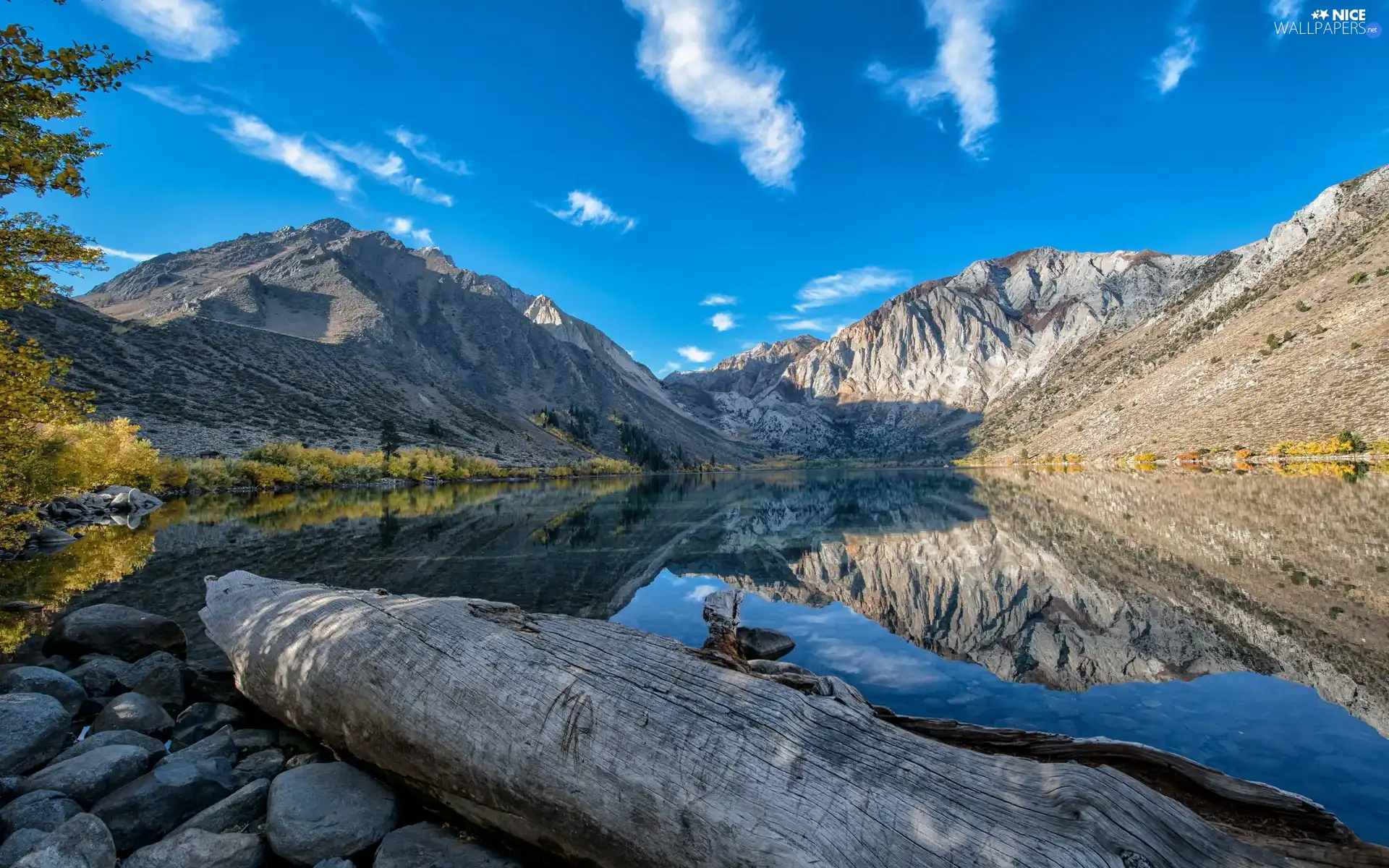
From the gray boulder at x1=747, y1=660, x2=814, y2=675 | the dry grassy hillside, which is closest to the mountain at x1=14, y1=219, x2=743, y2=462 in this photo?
the gray boulder at x1=747, y1=660, x2=814, y2=675

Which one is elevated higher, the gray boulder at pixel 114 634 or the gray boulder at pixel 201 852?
the gray boulder at pixel 201 852

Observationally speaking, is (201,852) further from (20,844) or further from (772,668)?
(772,668)

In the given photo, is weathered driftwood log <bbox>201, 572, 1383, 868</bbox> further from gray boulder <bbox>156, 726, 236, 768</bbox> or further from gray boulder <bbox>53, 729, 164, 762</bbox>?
gray boulder <bbox>53, 729, 164, 762</bbox>

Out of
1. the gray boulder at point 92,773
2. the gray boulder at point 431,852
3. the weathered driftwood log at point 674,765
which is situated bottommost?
the gray boulder at point 92,773

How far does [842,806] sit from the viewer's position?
141 inches

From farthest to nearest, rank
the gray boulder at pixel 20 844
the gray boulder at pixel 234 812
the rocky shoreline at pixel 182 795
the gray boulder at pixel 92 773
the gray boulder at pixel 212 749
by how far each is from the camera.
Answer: the gray boulder at pixel 212 749 → the gray boulder at pixel 92 773 → the gray boulder at pixel 234 812 → the rocky shoreline at pixel 182 795 → the gray boulder at pixel 20 844

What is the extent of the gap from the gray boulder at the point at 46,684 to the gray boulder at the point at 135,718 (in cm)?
47

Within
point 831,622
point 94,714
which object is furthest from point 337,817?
point 831,622

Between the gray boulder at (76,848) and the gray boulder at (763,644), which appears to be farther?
the gray boulder at (763,644)

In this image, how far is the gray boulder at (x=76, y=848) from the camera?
388 cm

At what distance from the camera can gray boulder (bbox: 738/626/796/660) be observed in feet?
36.6

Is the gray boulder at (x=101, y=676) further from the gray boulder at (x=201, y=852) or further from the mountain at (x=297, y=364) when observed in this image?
the mountain at (x=297, y=364)

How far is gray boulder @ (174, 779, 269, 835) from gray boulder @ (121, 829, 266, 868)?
24cm

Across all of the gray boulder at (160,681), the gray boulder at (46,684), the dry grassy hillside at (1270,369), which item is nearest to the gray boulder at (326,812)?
the gray boulder at (160,681)
